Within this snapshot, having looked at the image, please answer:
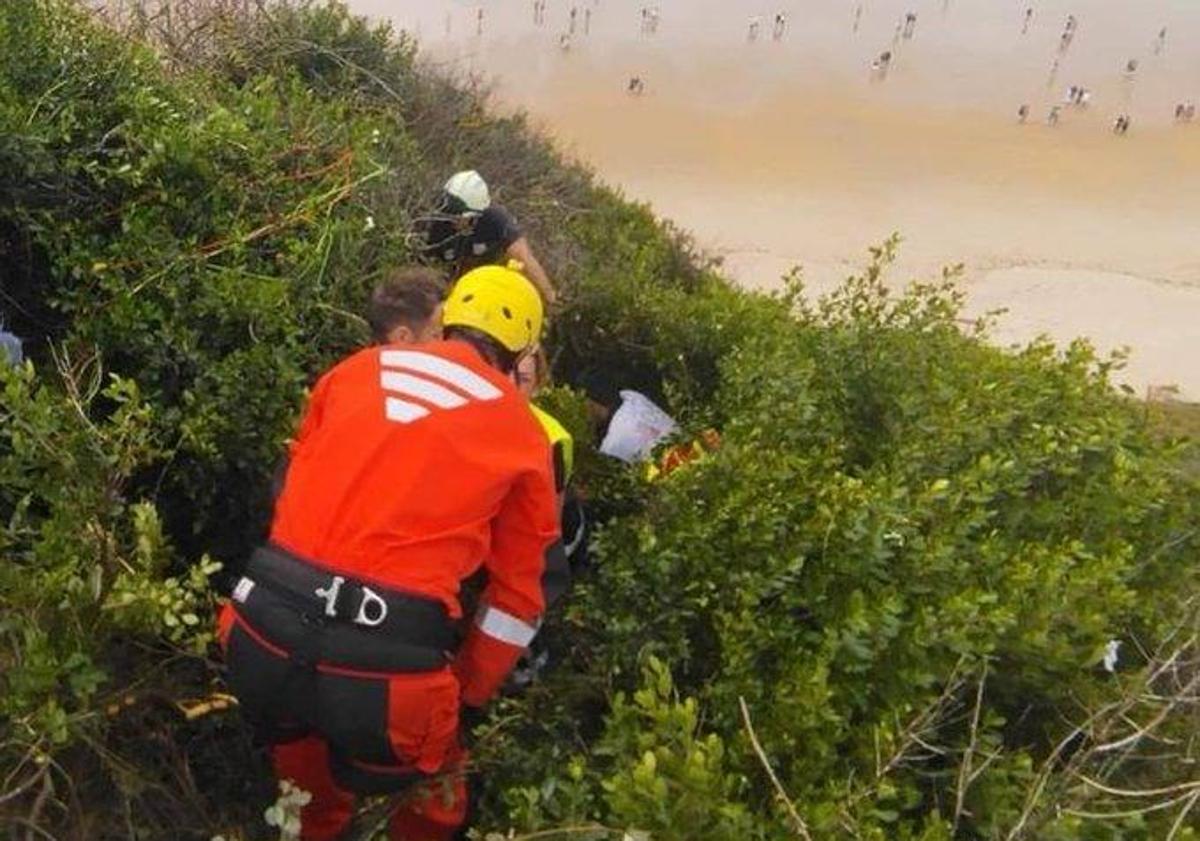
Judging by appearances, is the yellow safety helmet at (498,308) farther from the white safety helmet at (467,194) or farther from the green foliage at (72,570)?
the white safety helmet at (467,194)

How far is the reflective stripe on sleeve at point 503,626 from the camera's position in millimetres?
3115

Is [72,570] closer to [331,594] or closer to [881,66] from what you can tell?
[331,594]

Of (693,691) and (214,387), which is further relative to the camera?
(214,387)

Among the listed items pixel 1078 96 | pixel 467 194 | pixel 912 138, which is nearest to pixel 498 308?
pixel 467 194

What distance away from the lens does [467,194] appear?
19.2 ft

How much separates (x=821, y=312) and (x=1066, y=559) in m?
2.16

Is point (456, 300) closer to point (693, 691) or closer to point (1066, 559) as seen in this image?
point (693, 691)

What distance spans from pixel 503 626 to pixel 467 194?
3.24 meters

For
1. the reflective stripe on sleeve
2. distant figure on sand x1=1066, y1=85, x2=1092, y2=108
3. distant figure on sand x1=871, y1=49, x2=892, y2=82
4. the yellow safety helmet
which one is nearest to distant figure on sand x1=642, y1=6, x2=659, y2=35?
distant figure on sand x1=871, y1=49, x2=892, y2=82

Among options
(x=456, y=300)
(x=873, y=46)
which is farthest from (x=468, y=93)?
(x=873, y=46)

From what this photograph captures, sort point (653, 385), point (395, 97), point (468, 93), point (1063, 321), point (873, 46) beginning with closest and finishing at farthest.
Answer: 1. point (653, 385)
2. point (395, 97)
3. point (468, 93)
4. point (1063, 321)
5. point (873, 46)

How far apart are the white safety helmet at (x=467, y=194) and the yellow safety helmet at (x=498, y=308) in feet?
7.91

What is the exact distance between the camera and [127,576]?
2.83 metres

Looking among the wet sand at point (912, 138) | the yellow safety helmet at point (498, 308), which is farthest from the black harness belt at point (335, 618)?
the wet sand at point (912, 138)
